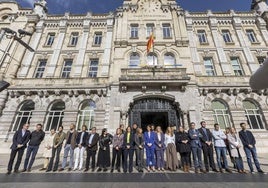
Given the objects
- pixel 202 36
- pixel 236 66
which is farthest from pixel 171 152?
pixel 202 36

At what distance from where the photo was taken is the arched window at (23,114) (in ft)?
41.3

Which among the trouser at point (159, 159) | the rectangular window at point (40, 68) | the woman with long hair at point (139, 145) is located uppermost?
the rectangular window at point (40, 68)

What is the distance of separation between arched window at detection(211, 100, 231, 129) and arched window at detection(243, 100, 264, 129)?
1682 mm

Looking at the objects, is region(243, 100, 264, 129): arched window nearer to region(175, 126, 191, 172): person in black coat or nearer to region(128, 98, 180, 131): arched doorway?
region(128, 98, 180, 131): arched doorway

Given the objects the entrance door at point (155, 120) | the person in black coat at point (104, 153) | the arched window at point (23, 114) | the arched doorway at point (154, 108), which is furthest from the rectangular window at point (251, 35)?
the arched window at point (23, 114)

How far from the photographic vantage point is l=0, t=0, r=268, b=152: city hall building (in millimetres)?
12242

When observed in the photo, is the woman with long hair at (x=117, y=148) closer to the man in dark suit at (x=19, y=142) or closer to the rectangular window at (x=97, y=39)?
the man in dark suit at (x=19, y=142)

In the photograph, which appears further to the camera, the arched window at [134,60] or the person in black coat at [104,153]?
the arched window at [134,60]

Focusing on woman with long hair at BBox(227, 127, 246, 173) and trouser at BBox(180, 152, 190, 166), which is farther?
trouser at BBox(180, 152, 190, 166)

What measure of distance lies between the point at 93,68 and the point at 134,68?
5012 mm

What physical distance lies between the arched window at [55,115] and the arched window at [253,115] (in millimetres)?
15814

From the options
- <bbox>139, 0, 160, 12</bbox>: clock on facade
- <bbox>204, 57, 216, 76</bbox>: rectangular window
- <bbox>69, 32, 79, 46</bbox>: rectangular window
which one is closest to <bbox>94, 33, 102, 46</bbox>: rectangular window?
<bbox>69, 32, 79, 46</bbox>: rectangular window

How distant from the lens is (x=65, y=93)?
13.2m

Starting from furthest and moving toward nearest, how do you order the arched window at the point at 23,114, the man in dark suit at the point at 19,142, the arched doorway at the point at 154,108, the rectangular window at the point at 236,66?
1. the rectangular window at the point at 236,66
2. the arched window at the point at 23,114
3. the arched doorway at the point at 154,108
4. the man in dark suit at the point at 19,142
